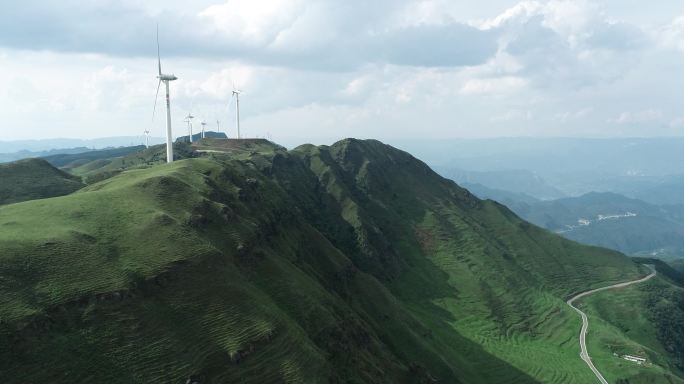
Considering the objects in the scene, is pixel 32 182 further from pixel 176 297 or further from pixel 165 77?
pixel 176 297

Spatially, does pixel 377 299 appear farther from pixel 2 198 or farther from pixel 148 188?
pixel 2 198

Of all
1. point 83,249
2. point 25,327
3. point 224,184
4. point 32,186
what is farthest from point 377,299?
point 32,186

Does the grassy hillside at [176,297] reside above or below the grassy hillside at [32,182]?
below

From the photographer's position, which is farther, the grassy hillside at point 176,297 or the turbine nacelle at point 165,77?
the turbine nacelle at point 165,77

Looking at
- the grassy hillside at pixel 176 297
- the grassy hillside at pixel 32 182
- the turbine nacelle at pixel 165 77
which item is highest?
the turbine nacelle at pixel 165 77

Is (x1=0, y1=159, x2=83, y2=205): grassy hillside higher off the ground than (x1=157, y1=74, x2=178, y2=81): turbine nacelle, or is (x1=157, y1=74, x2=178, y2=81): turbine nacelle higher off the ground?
(x1=157, y1=74, x2=178, y2=81): turbine nacelle

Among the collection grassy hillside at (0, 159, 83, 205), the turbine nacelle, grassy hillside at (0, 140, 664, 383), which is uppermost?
the turbine nacelle

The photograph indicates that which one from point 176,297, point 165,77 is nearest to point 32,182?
point 165,77

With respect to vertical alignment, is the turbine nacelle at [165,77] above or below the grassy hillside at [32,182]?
above
